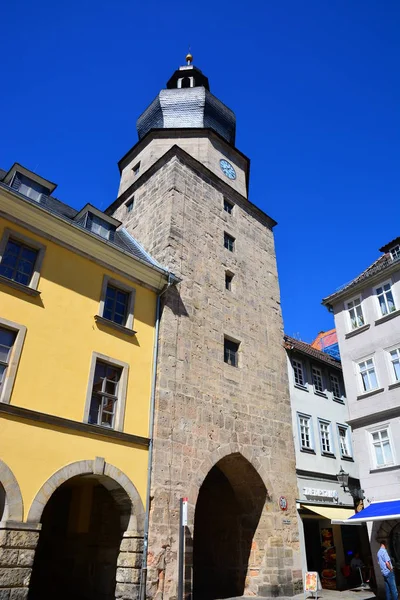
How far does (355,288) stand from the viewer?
15.9m

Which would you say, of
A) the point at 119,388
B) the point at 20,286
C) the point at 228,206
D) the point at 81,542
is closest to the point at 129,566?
the point at 81,542

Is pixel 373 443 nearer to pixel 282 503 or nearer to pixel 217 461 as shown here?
pixel 282 503

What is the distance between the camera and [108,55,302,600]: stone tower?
451 inches

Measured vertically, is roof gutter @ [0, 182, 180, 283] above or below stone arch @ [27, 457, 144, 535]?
above

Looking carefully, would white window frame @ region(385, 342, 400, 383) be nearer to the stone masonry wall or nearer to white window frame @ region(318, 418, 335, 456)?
the stone masonry wall

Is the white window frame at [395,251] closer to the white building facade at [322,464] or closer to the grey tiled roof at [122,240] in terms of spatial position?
the white building facade at [322,464]

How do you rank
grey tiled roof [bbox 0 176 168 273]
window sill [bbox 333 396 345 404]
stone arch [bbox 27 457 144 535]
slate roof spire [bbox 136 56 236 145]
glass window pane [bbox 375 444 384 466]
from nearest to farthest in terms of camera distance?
stone arch [bbox 27 457 144 535] → grey tiled roof [bbox 0 176 168 273] → glass window pane [bbox 375 444 384 466] → window sill [bbox 333 396 345 404] → slate roof spire [bbox 136 56 236 145]

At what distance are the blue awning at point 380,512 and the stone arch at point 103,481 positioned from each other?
5902 mm

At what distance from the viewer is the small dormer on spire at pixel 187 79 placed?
21.7 m

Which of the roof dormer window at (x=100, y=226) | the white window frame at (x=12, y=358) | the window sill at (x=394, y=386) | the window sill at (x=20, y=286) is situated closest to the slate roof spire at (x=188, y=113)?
the roof dormer window at (x=100, y=226)

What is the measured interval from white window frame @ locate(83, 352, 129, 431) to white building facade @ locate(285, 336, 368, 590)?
711 centimetres

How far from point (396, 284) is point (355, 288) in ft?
4.98

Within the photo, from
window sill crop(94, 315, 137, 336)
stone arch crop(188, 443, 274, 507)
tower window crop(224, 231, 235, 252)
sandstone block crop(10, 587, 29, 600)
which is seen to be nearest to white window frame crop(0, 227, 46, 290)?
window sill crop(94, 315, 137, 336)

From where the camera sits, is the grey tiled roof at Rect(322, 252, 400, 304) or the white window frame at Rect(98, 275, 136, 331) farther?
the grey tiled roof at Rect(322, 252, 400, 304)
